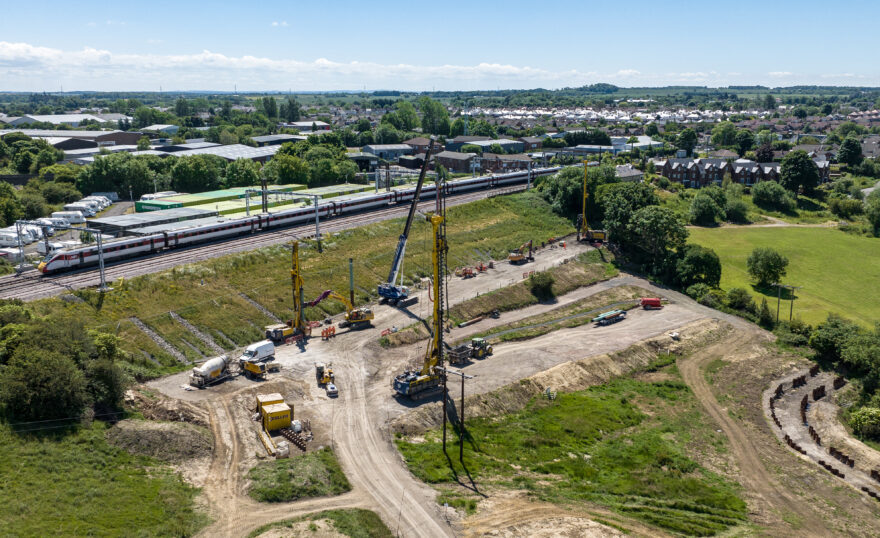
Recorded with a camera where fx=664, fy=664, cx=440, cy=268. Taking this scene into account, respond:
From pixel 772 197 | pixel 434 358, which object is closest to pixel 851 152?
pixel 772 197

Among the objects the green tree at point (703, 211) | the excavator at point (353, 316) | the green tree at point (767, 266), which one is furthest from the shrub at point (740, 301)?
the excavator at point (353, 316)

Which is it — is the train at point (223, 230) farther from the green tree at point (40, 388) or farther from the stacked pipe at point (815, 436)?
the stacked pipe at point (815, 436)

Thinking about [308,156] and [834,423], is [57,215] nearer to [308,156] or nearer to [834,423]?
[308,156]

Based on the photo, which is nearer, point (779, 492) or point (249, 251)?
point (779, 492)

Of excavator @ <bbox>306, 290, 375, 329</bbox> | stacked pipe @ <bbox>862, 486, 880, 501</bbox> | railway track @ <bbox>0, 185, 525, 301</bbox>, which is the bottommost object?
stacked pipe @ <bbox>862, 486, 880, 501</bbox>

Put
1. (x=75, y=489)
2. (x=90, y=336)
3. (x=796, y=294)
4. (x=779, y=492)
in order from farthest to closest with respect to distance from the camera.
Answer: (x=796, y=294) → (x=90, y=336) → (x=779, y=492) → (x=75, y=489)

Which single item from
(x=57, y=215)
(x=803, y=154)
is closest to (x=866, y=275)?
(x=803, y=154)

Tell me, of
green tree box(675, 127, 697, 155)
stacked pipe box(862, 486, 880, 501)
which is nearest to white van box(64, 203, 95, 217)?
stacked pipe box(862, 486, 880, 501)

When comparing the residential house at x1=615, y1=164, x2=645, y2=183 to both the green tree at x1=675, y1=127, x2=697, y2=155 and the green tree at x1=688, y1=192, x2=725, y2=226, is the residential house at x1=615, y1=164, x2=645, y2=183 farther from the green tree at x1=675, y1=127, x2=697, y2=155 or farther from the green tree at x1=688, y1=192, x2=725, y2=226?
the green tree at x1=675, y1=127, x2=697, y2=155
